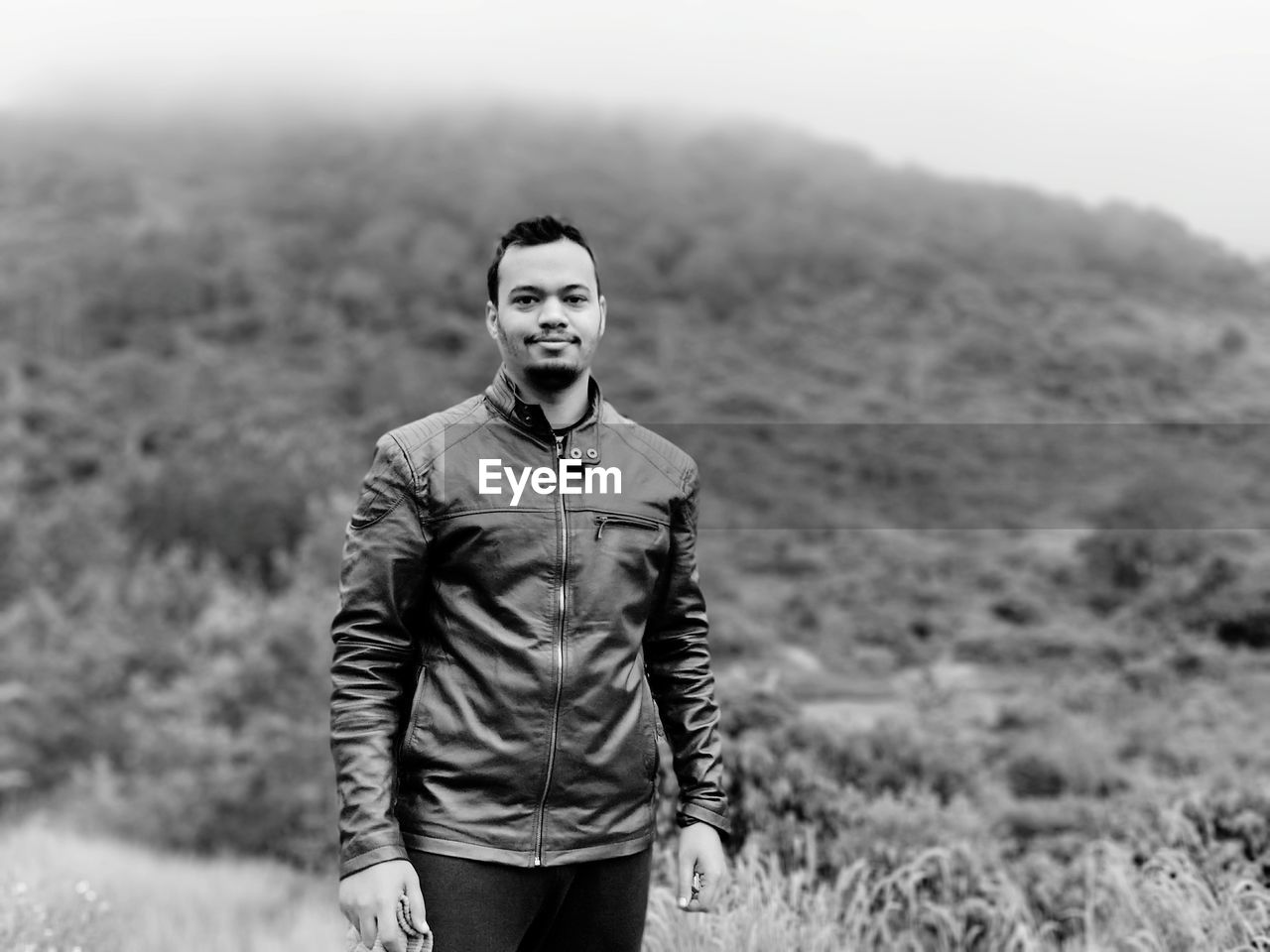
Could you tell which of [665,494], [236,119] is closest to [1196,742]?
[665,494]

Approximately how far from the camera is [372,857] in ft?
5.08

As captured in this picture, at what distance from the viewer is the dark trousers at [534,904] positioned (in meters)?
1.63

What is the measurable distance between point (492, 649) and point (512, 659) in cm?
3

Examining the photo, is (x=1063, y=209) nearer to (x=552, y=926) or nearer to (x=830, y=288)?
(x=830, y=288)

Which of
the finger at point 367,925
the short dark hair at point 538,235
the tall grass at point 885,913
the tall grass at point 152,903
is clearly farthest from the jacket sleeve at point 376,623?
the tall grass at point 152,903

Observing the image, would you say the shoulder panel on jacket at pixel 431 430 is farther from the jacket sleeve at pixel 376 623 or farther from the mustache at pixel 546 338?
the mustache at pixel 546 338

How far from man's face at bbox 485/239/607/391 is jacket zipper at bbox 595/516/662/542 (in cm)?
22

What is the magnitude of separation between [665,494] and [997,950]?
2889 mm

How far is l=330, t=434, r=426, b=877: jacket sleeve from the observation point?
162cm

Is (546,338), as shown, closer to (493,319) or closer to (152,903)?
(493,319)

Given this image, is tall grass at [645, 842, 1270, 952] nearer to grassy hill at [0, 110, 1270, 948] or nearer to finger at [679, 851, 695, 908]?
grassy hill at [0, 110, 1270, 948]

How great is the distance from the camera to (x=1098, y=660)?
533 inches

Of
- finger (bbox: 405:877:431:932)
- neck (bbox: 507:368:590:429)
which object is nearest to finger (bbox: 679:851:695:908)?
finger (bbox: 405:877:431:932)

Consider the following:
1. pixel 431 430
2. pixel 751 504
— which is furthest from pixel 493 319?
pixel 751 504
